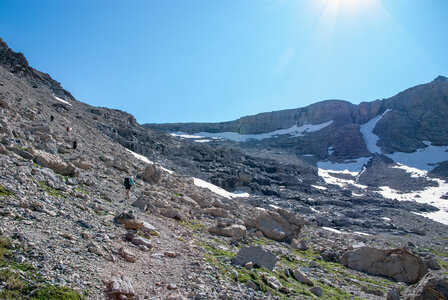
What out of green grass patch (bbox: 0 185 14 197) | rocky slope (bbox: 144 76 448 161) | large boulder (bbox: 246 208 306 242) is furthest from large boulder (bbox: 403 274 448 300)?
rocky slope (bbox: 144 76 448 161)

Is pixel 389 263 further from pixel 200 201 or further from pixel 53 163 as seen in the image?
pixel 53 163

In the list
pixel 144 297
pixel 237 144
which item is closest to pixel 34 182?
pixel 144 297

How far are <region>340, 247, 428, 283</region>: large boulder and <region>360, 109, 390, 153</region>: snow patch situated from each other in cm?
12414

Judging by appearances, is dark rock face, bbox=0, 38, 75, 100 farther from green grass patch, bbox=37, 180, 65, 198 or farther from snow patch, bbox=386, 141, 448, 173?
snow patch, bbox=386, 141, 448, 173

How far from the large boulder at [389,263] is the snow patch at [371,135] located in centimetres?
12414

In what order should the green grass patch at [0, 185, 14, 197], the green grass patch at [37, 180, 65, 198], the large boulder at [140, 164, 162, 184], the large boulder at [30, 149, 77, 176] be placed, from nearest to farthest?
the green grass patch at [0, 185, 14, 197]
the green grass patch at [37, 180, 65, 198]
the large boulder at [30, 149, 77, 176]
the large boulder at [140, 164, 162, 184]

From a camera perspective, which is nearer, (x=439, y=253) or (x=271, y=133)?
(x=439, y=253)

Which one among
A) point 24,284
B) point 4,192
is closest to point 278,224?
point 4,192

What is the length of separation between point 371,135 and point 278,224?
139397 mm

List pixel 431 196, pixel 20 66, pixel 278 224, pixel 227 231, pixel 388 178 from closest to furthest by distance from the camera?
pixel 227 231, pixel 278 224, pixel 20 66, pixel 431 196, pixel 388 178

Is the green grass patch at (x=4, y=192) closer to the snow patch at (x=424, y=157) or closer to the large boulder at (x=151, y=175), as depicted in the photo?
the large boulder at (x=151, y=175)

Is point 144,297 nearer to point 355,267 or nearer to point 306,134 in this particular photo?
point 355,267

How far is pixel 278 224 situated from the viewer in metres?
21.1

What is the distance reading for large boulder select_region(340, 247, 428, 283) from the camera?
1667 centimetres
